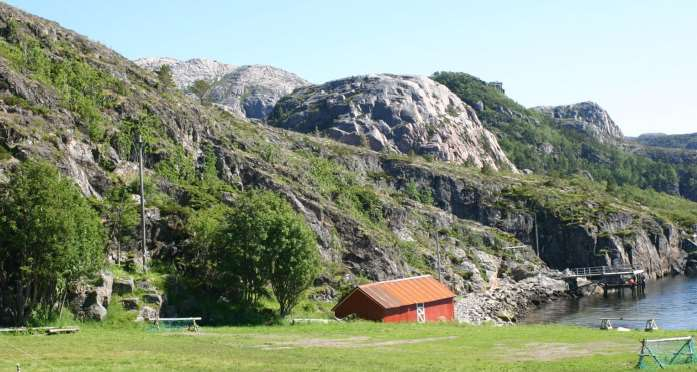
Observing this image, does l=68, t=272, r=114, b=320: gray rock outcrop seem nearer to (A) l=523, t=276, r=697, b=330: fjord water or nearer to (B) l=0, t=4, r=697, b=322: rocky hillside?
(B) l=0, t=4, r=697, b=322: rocky hillside

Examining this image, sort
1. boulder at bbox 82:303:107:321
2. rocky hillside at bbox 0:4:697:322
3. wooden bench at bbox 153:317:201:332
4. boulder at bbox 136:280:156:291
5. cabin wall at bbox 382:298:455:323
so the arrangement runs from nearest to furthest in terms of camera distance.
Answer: wooden bench at bbox 153:317:201:332 → boulder at bbox 82:303:107:321 → boulder at bbox 136:280:156:291 → cabin wall at bbox 382:298:455:323 → rocky hillside at bbox 0:4:697:322

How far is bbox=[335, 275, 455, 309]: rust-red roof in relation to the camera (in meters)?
68.3

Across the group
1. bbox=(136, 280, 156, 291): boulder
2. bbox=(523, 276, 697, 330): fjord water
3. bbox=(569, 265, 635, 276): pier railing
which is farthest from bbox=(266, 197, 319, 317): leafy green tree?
bbox=(569, 265, 635, 276): pier railing

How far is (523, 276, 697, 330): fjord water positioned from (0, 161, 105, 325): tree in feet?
181

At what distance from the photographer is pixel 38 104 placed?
8019 centimetres

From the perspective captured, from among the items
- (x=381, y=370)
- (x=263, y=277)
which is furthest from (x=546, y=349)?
(x=263, y=277)

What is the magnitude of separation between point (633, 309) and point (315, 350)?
74289 millimetres

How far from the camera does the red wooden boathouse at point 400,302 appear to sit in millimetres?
67562

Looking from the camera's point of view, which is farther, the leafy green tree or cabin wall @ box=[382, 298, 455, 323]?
cabin wall @ box=[382, 298, 455, 323]

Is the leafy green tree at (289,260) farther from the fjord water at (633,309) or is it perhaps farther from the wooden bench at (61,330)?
the fjord water at (633,309)

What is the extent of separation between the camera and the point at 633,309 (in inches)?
3853

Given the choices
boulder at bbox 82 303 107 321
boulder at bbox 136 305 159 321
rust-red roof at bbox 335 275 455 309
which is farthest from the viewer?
rust-red roof at bbox 335 275 455 309

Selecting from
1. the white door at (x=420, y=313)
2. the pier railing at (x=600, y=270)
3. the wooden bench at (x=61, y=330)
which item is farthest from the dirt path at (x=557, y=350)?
the pier railing at (x=600, y=270)

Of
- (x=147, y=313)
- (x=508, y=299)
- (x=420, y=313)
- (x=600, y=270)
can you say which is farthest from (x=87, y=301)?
(x=600, y=270)
